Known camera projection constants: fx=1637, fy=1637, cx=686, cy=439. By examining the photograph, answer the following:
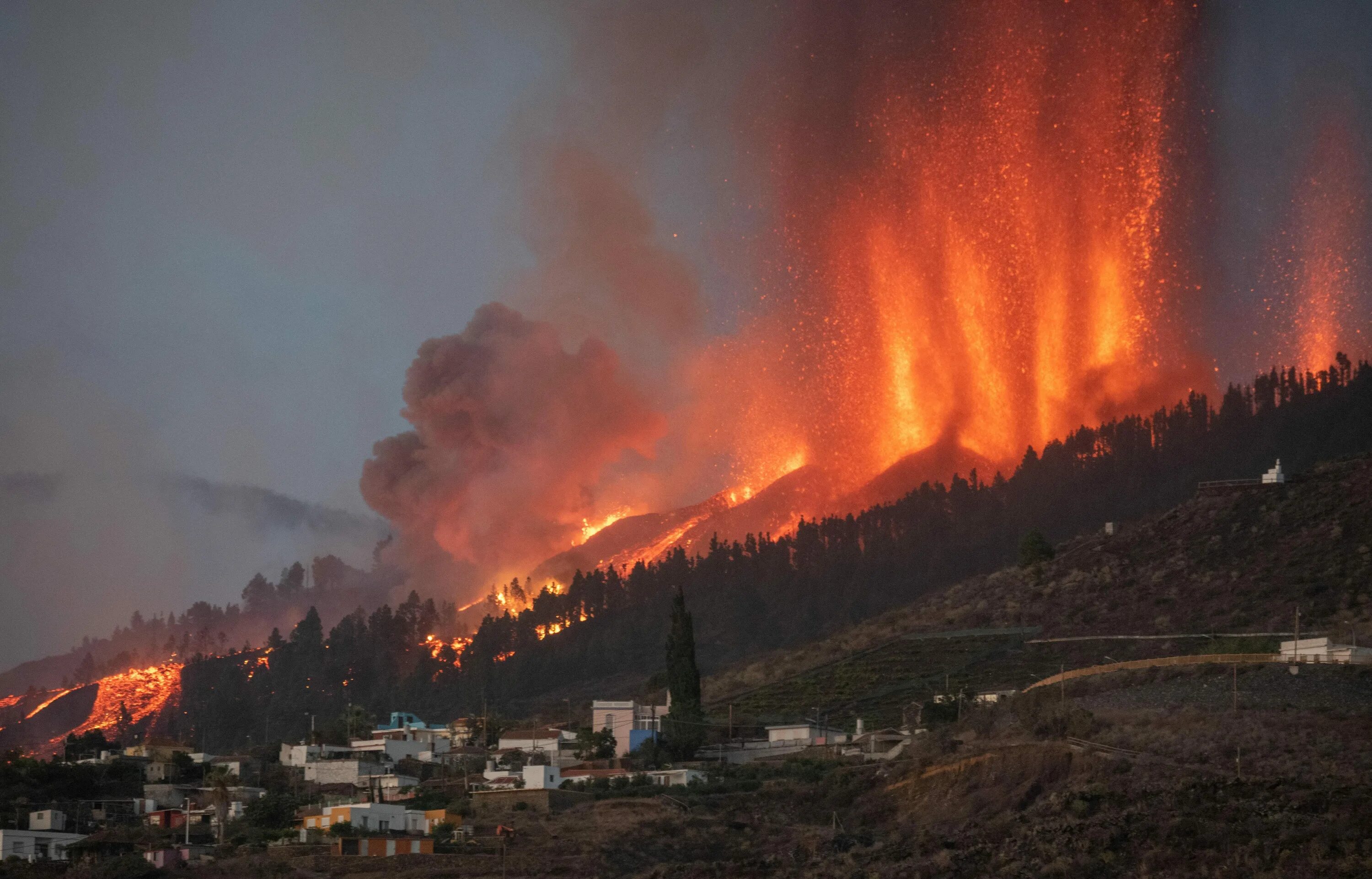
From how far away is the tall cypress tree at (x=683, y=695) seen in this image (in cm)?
8850

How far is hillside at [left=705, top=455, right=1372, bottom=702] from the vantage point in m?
93.4

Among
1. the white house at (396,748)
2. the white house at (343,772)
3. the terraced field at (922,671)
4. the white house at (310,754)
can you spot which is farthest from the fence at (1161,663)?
the white house at (310,754)

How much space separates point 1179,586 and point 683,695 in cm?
3365

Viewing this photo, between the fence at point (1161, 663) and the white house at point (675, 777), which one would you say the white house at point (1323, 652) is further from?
the white house at point (675, 777)

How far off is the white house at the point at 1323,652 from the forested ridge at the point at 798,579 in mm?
58962

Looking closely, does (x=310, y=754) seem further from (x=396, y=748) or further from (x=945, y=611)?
(x=945, y=611)

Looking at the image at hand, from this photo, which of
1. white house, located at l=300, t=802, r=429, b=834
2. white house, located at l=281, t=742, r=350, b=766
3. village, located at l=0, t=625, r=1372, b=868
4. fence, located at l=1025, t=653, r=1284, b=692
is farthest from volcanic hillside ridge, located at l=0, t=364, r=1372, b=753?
white house, located at l=300, t=802, r=429, b=834

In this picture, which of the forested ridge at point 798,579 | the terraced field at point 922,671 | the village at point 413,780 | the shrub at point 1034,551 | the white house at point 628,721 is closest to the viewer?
the village at point 413,780

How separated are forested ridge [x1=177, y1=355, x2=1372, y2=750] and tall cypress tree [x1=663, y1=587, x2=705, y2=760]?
101ft

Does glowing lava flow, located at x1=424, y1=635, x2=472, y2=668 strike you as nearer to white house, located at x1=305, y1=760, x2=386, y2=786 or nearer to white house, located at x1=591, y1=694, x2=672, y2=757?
white house, located at x1=591, y1=694, x2=672, y2=757

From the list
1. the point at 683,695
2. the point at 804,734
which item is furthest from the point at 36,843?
the point at 804,734

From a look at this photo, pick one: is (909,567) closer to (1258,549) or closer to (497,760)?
(1258,549)

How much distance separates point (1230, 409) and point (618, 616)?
193 feet

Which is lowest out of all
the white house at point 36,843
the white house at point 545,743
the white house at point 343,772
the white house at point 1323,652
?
the white house at point 36,843
